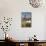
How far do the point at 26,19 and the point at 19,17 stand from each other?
229 millimetres

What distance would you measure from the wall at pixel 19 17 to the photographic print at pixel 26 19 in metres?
0.09

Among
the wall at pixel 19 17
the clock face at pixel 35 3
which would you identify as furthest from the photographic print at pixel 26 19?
the clock face at pixel 35 3

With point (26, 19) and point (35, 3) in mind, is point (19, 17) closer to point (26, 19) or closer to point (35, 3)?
point (26, 19)

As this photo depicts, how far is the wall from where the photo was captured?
13.3 feet

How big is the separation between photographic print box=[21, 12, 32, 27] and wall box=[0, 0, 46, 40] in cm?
9

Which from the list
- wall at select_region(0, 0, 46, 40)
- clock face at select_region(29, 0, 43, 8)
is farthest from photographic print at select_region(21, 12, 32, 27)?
clock face at select_region(29, 0, 43, 8)

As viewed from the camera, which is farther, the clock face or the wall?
the clock face

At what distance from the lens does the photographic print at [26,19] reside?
4.09 metres

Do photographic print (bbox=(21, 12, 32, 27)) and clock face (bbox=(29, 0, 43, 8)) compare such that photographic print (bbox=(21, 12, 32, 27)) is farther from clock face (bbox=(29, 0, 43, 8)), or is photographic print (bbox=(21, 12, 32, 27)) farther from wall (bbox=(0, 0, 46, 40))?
clock face (bbox=(29, 0, 43, 8))

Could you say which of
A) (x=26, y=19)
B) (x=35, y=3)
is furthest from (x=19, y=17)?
(x=35, y=3)

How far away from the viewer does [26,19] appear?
4.11 meters

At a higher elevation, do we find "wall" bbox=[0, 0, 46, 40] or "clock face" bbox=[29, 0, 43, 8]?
"clock face" bbox=[29, 0, 43, 8]

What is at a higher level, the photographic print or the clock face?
the clock face

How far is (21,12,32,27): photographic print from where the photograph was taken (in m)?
4.09
